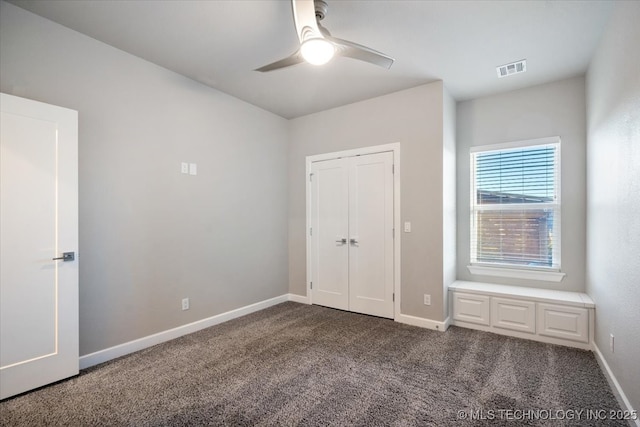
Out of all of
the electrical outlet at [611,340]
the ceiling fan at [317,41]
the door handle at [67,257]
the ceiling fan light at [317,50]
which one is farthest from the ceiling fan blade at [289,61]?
the electrical outlet at [611,340]

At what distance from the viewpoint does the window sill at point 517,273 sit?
343 cm

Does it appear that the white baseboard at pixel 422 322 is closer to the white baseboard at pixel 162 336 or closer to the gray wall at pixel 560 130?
the gray wall at pixel 560 130

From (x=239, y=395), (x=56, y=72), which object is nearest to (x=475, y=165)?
(x=239, y=395)

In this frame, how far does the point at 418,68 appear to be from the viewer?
3166mm

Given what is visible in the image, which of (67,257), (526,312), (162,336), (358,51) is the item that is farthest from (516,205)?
(67,257)

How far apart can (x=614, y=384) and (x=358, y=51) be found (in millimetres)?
3036

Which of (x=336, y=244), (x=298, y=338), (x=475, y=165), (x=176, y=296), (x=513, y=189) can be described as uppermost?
(x=475, y=165)

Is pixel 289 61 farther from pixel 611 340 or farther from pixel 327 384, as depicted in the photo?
pixel 611 340

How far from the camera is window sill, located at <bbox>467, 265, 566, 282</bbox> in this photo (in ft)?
11.3

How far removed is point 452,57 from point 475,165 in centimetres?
154

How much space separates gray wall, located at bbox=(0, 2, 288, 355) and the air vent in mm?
2980

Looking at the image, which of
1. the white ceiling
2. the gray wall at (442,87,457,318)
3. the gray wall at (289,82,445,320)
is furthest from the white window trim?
the gray wall at (289,82,445,320)

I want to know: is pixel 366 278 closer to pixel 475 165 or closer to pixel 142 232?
pixel 475 165

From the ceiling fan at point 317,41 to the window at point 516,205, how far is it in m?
2.44
